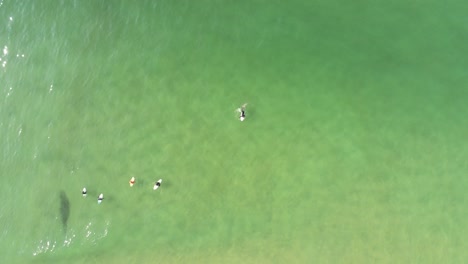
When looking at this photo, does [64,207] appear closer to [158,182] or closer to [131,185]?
[131,185]

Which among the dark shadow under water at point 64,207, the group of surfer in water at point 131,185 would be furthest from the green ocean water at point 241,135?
the group of surfer in water at point 131,185

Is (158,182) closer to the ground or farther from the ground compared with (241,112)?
closer to the ground

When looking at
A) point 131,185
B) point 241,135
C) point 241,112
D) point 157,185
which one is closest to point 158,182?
point 157,185

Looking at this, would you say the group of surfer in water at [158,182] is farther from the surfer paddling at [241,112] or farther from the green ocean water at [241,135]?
the green ocean water at [241,135]

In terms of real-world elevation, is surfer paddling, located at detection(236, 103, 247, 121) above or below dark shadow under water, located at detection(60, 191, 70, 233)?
above

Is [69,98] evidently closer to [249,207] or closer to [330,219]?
[249,207]

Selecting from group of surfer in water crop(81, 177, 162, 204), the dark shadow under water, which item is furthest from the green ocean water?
group of surfer in water crop(81, 177, 162, 204)

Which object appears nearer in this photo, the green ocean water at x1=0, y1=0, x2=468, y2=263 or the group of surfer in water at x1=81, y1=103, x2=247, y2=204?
the green ocean water at x1=0, y1=0, x2=468, y2=263

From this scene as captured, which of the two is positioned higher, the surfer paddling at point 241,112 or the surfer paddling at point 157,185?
the surfer paddling at point 241,112

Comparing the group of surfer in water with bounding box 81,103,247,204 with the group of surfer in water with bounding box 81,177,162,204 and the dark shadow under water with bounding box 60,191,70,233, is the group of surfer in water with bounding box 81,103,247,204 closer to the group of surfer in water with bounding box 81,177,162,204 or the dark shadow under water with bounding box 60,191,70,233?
the group of surfer in water with bounding box 81,177,162,204
